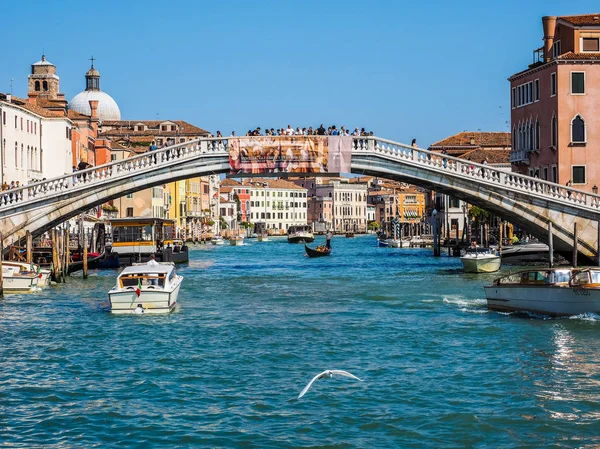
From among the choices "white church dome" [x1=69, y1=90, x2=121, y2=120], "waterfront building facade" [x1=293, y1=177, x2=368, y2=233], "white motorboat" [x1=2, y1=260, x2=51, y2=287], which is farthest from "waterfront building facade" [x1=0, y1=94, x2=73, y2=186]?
"waterfront building facade" [x1=293, y1=177, x2=368, y2=233]

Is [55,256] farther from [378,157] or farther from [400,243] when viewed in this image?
[400,243]

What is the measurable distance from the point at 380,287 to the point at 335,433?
16.8 meters

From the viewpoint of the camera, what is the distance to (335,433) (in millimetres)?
Answer: 11055

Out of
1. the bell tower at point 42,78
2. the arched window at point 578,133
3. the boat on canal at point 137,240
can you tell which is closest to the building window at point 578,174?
the arched window at point 578,133

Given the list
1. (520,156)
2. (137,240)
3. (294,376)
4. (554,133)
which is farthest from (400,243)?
(294,376)

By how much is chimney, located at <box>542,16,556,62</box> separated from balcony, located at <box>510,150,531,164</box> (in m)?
3.36

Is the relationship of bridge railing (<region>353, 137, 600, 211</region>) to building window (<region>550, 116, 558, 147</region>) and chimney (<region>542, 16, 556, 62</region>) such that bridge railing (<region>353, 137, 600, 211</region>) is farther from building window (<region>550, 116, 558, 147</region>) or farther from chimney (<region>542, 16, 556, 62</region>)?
chimney (<region>542, 16, 556, 62</region>)

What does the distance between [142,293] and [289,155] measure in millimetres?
10445

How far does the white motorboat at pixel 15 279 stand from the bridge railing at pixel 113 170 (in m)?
3.00

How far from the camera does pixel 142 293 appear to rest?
20750 millimetres

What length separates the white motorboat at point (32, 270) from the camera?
24797mm

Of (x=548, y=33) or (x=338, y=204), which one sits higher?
(x=548, y=33)

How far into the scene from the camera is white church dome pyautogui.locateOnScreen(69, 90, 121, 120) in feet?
286

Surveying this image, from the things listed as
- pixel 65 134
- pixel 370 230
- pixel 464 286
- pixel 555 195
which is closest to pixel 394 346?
pixel 464 286
